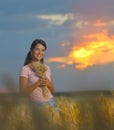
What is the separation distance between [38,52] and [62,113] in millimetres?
873

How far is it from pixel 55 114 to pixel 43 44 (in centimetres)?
88

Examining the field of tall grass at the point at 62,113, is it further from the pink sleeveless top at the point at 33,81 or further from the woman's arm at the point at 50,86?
the woman's arm at the point at 50,86

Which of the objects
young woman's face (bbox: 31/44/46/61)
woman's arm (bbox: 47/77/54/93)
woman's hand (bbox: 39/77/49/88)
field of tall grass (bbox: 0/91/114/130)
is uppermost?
young woman's face (bbox: 31/44/46/61)

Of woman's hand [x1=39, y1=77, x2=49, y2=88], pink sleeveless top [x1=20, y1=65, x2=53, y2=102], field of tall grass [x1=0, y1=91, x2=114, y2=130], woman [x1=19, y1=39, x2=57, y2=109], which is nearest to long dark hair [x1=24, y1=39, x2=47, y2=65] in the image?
woman [x1=19, y1=39, x2=57, y2=109]

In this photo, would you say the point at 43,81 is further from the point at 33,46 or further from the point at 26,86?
the point at 33,46

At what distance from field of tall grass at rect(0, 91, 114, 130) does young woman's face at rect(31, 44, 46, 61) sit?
551 millimetres

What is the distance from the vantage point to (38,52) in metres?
6.30

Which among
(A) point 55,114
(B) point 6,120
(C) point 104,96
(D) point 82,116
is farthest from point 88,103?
(B) point 6,120

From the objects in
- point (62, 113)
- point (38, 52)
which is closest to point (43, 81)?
point (38, 52)

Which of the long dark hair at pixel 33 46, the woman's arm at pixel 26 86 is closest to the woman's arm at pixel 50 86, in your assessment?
the woman's arm at pixel 26 86

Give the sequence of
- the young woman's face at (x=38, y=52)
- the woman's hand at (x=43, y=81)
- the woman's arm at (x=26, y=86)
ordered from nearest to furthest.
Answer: the woman's arm at (x=26, y=86), the woman's hand at (x=43, y=81), the young woman's face at (x=38, y=52)

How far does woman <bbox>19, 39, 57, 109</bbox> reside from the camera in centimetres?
606

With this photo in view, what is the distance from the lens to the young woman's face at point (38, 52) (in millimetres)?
6285

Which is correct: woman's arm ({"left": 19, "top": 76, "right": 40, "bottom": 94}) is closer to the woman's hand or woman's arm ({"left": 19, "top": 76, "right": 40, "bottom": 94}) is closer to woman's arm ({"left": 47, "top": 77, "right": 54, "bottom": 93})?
the woman's hand
